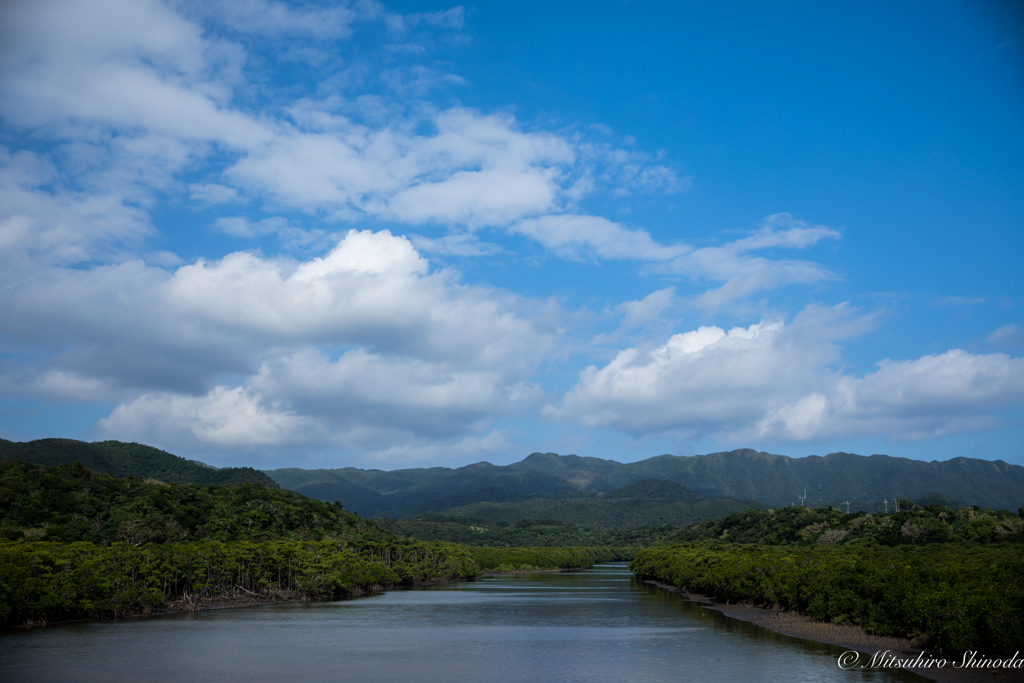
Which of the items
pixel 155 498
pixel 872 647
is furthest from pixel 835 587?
pixel 155 498

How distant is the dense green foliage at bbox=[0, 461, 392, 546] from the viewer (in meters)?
93.3

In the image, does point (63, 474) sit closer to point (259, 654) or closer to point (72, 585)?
point (72, 585)

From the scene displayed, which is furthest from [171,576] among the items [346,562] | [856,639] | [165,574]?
[856,639]

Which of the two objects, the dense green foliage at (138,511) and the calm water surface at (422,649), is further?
the dense green foliage at (138,511)

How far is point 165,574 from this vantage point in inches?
3029

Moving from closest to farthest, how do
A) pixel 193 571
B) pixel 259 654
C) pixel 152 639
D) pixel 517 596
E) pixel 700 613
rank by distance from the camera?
1. pixel 259 654
2. pixel 152 639
3. pixel 700 613
4. pixel 193 571
5. pixel 517 596

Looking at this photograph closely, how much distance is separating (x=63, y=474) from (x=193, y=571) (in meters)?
46.1

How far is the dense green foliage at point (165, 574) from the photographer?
6019 centimetres

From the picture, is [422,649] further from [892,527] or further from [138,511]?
[892,527]

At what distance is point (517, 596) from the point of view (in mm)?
102438

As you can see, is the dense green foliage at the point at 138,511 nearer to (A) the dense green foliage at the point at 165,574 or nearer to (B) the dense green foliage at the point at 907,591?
(A) the dense green foliage at the point at 165,574

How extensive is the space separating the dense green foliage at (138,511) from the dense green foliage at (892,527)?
88.9 metres

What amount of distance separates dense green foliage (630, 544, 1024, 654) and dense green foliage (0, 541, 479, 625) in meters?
54.4

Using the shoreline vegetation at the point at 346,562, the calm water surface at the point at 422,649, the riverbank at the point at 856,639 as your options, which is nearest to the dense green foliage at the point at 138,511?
the shoreline vegetation at the point at 346,562
